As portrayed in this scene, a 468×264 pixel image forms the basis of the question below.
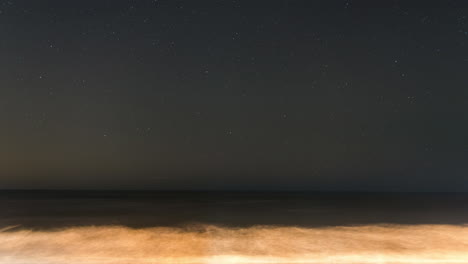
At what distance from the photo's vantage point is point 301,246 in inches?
89.8

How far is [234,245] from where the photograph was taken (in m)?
2.31

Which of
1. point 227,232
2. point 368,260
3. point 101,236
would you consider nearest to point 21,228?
point 101,236

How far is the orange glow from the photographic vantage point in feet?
6.39

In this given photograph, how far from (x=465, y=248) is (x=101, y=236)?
2.65m

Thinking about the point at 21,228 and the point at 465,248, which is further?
the point at 21,228

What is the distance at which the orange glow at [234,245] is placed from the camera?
1.95m

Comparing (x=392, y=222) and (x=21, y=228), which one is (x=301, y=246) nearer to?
(x=392, y=222)

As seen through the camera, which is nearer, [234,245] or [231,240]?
[234,245]

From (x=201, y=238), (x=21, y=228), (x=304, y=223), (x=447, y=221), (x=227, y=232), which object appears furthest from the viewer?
(x=447, y=221)

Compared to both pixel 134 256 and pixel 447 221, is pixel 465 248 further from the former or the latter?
pixel 134 256

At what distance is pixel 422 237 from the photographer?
8.57ft

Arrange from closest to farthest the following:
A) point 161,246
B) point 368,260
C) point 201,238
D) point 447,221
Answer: point 368,260, point 161,246, point 201,238, point 447,221

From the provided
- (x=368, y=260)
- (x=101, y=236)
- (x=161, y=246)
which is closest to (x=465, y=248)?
(x=368, y=260)

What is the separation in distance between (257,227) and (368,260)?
1.25 metres
